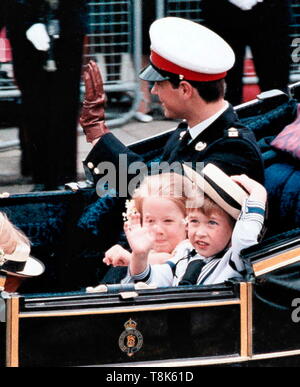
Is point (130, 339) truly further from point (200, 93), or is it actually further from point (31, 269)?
point (200, 93)

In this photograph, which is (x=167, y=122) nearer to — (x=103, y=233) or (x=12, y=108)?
(x=12, y=108)

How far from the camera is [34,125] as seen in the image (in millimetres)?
5465

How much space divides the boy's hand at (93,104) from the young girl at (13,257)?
50 cm

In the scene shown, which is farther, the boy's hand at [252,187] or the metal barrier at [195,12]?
the metal barrier at [195,12]

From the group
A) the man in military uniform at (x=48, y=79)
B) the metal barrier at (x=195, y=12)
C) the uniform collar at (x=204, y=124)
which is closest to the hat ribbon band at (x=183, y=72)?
the uniform collar at (x=204, y=124)

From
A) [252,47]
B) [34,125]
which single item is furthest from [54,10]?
[252,47]

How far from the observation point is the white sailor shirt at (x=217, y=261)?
11.8 ft

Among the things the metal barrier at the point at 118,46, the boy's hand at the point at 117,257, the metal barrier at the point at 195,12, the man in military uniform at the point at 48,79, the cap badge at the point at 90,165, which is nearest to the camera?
the boy's hand at the point at 117,257

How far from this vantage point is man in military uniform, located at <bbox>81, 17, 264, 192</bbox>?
3779 millimetres

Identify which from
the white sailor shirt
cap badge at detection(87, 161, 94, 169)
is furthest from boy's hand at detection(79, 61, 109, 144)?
the white sailor shirt

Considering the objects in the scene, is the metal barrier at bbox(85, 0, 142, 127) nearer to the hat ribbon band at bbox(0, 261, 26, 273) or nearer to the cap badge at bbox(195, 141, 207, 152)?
the cap badge at bbox(195, 141, 207, 152)

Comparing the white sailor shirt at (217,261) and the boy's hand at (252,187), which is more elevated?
the boy's hand at (252,187)

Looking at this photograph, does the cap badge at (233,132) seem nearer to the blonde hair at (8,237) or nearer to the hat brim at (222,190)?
the hat brim at (222,190)

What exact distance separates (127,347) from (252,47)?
1660 mm
